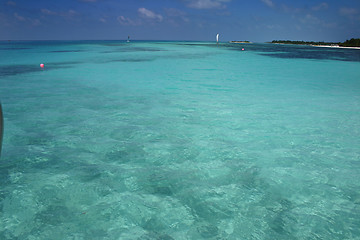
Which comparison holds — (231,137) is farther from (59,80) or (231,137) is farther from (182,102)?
(59,80)

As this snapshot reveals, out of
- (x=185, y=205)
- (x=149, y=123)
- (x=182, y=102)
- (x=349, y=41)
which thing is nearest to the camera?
(x=185, y=205)

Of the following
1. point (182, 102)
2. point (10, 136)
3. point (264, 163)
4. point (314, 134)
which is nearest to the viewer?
point (264, 163)

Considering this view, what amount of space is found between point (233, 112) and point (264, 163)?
14.1ft

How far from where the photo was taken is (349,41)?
13700cm

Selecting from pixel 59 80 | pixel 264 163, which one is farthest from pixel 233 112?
pixel 59 80

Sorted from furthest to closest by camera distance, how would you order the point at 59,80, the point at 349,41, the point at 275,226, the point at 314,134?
the point at 349,41
the point at 59,80
the point at 314,134
the point at 275,226

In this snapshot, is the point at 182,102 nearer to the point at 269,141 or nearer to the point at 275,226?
the point at 269,141

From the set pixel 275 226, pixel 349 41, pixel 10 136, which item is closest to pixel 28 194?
pixel 10 136

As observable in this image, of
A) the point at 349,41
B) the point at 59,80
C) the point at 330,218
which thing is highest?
the point at 349,41

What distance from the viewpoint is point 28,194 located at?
4.14 m

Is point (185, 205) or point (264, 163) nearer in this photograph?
point (185, 205)

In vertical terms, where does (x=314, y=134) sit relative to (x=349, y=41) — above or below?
below

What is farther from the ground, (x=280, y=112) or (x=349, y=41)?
(x=349, y=41)

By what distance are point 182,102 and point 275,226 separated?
7827 millimetres
